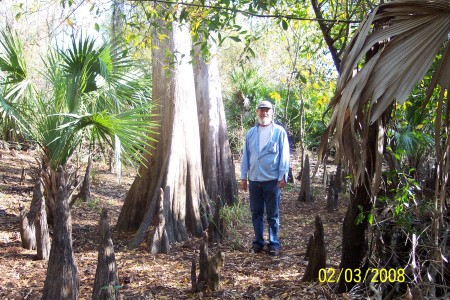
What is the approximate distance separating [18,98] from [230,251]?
128 inches

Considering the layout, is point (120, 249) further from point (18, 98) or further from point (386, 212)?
point (386, 212)

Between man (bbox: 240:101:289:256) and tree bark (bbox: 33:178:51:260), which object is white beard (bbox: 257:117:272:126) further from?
tree bark (bbox: 33:178:51:260)

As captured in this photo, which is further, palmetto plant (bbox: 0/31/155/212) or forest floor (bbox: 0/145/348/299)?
palmetto plant (bbox: 0/31/155/212)

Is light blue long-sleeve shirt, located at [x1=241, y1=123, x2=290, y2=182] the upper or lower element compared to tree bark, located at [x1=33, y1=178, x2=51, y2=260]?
upper

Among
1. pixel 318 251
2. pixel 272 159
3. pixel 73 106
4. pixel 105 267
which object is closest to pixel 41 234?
pixel 73 106

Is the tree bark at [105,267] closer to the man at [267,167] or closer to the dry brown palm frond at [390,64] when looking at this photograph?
the dry brown palm frond at [390,64]

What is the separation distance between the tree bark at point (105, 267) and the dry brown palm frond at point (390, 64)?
1.70 m

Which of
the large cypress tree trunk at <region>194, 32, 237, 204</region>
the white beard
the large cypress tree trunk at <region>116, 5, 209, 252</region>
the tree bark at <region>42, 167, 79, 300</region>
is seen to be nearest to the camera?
the tree bark at <region>42, 167, 79, 300</region>

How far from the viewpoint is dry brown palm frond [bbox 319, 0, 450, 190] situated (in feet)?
8.69

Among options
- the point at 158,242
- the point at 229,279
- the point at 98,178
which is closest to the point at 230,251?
the point at 158,242

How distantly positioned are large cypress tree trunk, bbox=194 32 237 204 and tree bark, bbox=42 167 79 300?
453cm

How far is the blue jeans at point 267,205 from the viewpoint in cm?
623
